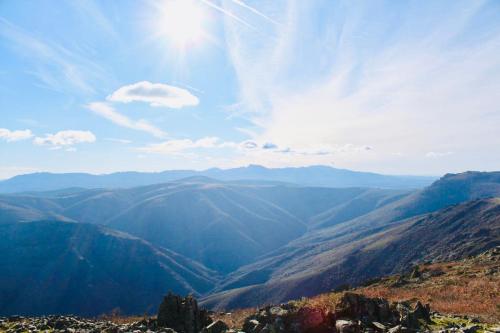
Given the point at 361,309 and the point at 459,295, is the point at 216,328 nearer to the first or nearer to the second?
the point at 361,309

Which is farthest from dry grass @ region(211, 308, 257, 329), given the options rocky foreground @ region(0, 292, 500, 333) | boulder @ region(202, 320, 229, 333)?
rocky foreground @ region(0, 292, 500, 333)

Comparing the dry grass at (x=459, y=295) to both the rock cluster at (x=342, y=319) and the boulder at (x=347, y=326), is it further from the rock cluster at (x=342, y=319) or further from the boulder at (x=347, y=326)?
the boulder at (x=347, y=326)

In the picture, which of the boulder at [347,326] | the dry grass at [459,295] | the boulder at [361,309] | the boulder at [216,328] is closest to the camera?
the boulder at [347,326]

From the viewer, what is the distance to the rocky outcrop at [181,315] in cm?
1789

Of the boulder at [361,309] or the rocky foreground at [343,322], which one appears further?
the boulder at [361,309]

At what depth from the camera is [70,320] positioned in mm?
20531

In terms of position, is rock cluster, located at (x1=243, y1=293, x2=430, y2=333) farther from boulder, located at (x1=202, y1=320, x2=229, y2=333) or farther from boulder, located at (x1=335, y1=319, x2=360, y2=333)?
boulder, located at (x1=202, y1=320, x2=229, y2=333)

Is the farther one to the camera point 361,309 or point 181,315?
point 181,315

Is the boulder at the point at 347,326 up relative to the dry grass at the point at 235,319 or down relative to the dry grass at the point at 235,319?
up

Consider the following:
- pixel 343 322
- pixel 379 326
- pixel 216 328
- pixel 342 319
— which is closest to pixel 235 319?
pixel 216 328

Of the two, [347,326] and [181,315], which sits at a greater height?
[347,326]

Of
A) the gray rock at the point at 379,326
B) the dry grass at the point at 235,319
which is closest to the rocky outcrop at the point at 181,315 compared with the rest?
the dry grass at the point at 235,319

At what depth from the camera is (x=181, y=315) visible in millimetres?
18516

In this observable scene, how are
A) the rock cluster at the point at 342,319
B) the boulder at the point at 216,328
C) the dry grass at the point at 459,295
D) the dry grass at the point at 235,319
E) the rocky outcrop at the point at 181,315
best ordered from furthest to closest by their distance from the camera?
the dry grass at the point at 235,319
the dry grass at the point at 459,295
the rocky outcrop at the point at 181,315
the boulder at the point at 216,328
the rock cluster at the point at 342,319
